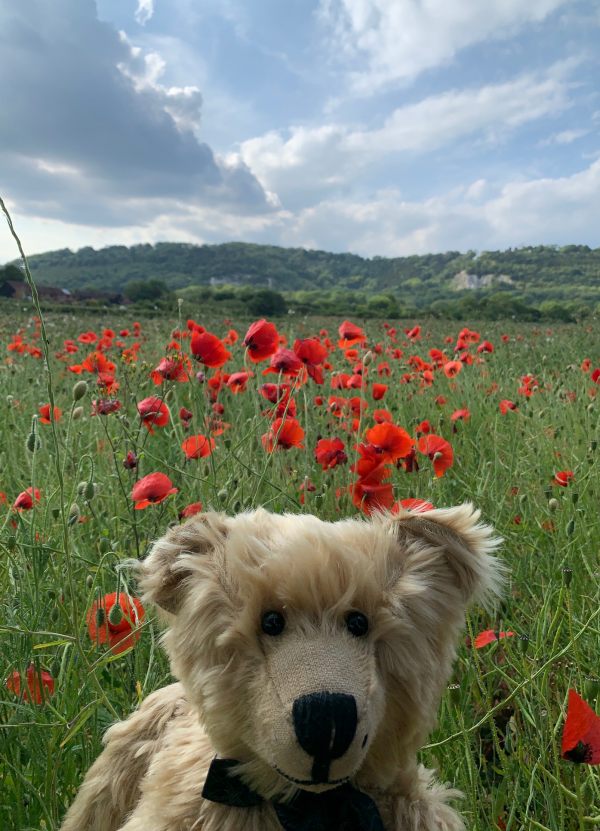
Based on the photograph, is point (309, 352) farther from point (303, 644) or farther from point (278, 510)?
point (303, 644)

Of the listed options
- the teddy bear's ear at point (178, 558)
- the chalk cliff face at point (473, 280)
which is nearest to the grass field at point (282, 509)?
the teddy bear's ear at point (178, 558)

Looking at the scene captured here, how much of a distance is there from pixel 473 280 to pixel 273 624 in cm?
9576

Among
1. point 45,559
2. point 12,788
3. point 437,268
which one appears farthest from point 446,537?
point 437,268

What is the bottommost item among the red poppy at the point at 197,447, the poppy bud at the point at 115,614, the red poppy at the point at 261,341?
the poppy bud at the point at 115,614

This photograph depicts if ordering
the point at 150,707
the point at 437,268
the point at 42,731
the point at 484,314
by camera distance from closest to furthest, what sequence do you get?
the point at 150,707, the point at 42,731, the point at 484,314, the point at 437,268

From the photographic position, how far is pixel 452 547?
0.82 metres

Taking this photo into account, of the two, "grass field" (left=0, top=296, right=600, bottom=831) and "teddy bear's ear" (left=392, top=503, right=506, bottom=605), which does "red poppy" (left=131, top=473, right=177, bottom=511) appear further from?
"teddy bear's ear" (left=392, top=503, right=506, bottom=605)

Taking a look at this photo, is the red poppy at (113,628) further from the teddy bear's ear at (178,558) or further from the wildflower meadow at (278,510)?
the teddy bear's ear at (178,558)

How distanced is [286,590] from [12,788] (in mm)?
715

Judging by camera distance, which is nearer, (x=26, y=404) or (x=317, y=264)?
(x=26, y=404)

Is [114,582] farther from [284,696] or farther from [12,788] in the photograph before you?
[284,696]

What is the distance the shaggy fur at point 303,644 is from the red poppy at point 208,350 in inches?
40.4

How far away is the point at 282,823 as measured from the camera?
72 cm

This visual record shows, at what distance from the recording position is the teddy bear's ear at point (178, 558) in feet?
2.61
